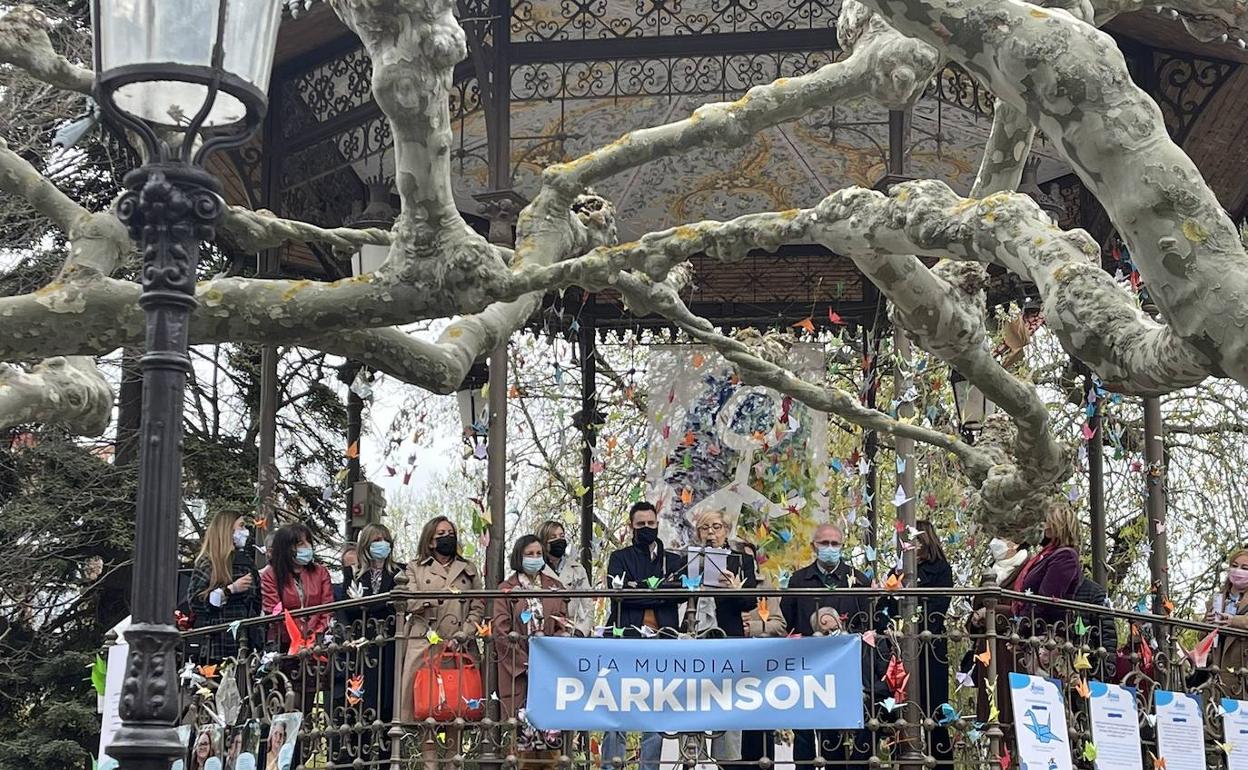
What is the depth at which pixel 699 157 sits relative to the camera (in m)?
14.4

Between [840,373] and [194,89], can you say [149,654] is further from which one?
[840,373]

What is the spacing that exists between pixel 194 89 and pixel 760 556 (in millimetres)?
9472

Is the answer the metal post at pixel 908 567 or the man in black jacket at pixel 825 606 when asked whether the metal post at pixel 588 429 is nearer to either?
the metal post at pixel 908 567

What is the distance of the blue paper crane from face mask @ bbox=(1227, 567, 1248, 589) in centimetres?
209

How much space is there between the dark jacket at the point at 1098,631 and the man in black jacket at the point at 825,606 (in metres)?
1.14

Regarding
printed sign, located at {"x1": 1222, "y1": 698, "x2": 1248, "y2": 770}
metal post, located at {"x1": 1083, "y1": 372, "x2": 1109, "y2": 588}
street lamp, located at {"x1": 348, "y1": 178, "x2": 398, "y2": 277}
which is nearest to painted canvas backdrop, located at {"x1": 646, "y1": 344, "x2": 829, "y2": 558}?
metal post, located at {"x1": 1083, "y1": 372, "x2": 1109, "y2": 588}

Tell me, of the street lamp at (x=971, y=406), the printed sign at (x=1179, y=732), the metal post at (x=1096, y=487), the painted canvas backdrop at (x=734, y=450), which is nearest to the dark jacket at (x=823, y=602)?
the printed sign at (x=1179, y=732)

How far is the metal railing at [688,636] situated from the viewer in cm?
856

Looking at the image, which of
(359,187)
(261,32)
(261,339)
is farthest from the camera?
(359,187)

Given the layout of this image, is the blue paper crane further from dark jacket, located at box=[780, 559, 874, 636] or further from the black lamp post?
the black lamp post

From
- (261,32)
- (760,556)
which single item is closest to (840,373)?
(760,556)

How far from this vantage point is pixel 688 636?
884 cm

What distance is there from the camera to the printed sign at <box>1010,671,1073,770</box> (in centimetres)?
825

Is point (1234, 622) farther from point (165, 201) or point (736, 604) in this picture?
point (165, 201)
